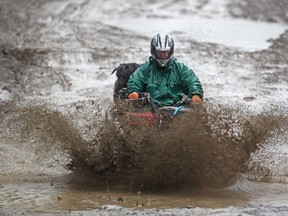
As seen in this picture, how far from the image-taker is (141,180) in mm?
8672

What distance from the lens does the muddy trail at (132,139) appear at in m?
8.28

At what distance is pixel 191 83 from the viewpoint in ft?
32.3

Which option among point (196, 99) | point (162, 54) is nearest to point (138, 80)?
point (162, 54)

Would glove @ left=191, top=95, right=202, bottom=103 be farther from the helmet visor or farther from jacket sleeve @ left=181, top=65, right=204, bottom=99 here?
the helmet visor

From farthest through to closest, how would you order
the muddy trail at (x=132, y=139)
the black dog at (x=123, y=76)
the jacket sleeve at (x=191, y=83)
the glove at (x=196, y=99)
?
the black dog at (x=123, y=76), the jacket sleeve at (x=191, y=83), the glove at (x=196, y=99), the muddy trail at (x=132, y=139)

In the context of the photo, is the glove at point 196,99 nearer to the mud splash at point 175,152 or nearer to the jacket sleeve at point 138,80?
the mud splash at point 175,152

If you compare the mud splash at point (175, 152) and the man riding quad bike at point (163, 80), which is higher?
the man riding quad bike at point (163, 80)

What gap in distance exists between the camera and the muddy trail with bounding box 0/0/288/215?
8281 mm

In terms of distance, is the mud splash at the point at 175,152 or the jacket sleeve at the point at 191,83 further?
the jacket sleeve at the point at 191,83

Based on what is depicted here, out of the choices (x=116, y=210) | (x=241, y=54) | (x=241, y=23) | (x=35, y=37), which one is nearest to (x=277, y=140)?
(x=116, y=210)

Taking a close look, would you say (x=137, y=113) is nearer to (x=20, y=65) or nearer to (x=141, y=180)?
(x=141, y=180)

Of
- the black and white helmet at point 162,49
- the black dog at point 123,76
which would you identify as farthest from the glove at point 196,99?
the black dog at point 123,76

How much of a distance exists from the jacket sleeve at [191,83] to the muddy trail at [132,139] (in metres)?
0.51

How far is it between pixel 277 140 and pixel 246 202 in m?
3.39
